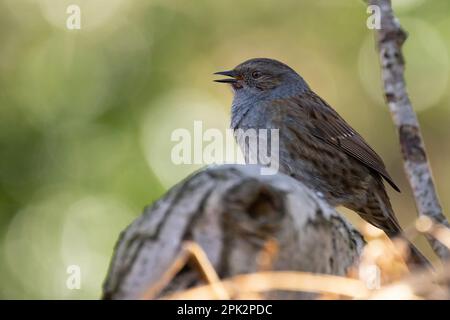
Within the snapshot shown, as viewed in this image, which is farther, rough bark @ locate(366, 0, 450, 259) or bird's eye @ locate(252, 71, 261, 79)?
bird's eye @ locate(252, 71, 261, 79)

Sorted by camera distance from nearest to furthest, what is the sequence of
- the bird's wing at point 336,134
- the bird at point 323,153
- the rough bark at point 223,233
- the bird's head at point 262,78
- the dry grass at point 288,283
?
the dry grass at point 288,283 < the rough bark at point 223,233 < the bird at point 323,153 < the bird's wing at point 336,134 < the bird's head at point 262,78

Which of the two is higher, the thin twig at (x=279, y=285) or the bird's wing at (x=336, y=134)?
the bird's wing at (x=336, y=134)

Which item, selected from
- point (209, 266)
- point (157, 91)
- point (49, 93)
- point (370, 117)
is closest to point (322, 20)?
point (370, 117)

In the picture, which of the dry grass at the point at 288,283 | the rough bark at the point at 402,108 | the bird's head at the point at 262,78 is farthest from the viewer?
the bird's head at the point at 262,78

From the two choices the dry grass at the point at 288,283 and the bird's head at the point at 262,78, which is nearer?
the dry grass at the point at 288,283

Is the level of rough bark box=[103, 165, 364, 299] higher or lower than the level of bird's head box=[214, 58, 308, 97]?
lower

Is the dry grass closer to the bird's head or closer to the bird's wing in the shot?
the bird's wing

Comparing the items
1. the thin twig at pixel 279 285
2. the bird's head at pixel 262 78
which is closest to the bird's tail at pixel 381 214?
the bird's head at pixel 262 78

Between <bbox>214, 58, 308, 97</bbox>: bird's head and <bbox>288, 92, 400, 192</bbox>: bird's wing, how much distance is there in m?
0.26

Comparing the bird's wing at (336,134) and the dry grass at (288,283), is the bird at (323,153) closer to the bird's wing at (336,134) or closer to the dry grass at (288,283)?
the bird's wing at (336,134)

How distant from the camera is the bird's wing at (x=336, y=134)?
5.61 m

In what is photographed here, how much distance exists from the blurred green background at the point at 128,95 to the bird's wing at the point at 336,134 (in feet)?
4.00

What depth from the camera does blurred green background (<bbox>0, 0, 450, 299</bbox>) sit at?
20.6ft

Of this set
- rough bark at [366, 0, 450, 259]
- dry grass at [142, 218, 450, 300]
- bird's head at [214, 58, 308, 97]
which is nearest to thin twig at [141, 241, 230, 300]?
dry grass at [142, 218, 450, 300]
